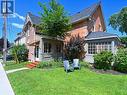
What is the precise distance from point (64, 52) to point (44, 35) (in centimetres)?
355

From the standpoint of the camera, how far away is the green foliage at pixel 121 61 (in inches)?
769

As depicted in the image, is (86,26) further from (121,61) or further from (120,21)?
(120,21)

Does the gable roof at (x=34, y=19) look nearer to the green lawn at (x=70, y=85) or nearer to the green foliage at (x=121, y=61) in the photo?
the green foliage at (x=121, y=61)

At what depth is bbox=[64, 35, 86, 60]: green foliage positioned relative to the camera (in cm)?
2553

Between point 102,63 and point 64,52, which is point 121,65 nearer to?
point 102,63

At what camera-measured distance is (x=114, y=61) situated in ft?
68.2

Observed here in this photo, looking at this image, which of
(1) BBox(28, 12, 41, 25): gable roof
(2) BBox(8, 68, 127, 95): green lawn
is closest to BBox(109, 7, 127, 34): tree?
(1) BBox(28, 12, 41, 25): gable roof

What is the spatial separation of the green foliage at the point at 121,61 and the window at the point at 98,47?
2662 millimetres

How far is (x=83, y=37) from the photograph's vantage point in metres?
26.2

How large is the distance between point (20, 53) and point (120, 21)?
86.1ft

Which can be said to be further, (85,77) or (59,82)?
(85,77)

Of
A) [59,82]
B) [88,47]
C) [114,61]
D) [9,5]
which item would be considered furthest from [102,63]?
[9,5]

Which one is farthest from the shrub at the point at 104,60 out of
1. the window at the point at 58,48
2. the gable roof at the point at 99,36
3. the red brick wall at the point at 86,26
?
the window at the point at 58,48

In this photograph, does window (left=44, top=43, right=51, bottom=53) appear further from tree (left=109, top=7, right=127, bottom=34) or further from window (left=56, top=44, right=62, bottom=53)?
tree (left=109, top=7, right=127, bottom=34)
